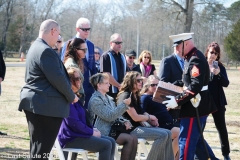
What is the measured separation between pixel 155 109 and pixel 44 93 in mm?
2603

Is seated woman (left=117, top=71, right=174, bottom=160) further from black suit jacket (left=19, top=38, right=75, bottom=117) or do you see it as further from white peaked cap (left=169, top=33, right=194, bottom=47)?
black suit jacket (left=19, top=38, right=75, bottom=117)

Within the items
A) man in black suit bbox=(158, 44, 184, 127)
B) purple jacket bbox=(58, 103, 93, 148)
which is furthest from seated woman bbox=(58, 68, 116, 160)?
man in black suit bbox=(158, 44, 184, 127)

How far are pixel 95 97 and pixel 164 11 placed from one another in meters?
33.4

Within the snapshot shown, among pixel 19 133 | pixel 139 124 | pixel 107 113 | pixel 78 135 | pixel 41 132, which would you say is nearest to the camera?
pixel 41 132

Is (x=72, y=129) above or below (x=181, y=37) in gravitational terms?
below

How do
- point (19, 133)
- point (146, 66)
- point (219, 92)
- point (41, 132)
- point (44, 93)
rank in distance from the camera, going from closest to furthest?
point (44, 93), point (41, 132), point (219, 92), point (19, 133), point (146, 66)

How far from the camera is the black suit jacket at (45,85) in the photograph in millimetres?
4527

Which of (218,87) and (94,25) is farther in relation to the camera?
(94,25)

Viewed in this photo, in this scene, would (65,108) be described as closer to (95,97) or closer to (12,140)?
(95,97)

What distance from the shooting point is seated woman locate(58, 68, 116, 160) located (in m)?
5.43

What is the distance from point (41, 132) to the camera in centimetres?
468

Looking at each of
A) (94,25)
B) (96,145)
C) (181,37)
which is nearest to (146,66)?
(181,37)

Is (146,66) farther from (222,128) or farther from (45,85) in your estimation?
(45,85)

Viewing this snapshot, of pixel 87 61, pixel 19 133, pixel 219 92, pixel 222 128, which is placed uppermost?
pixel 87 61
